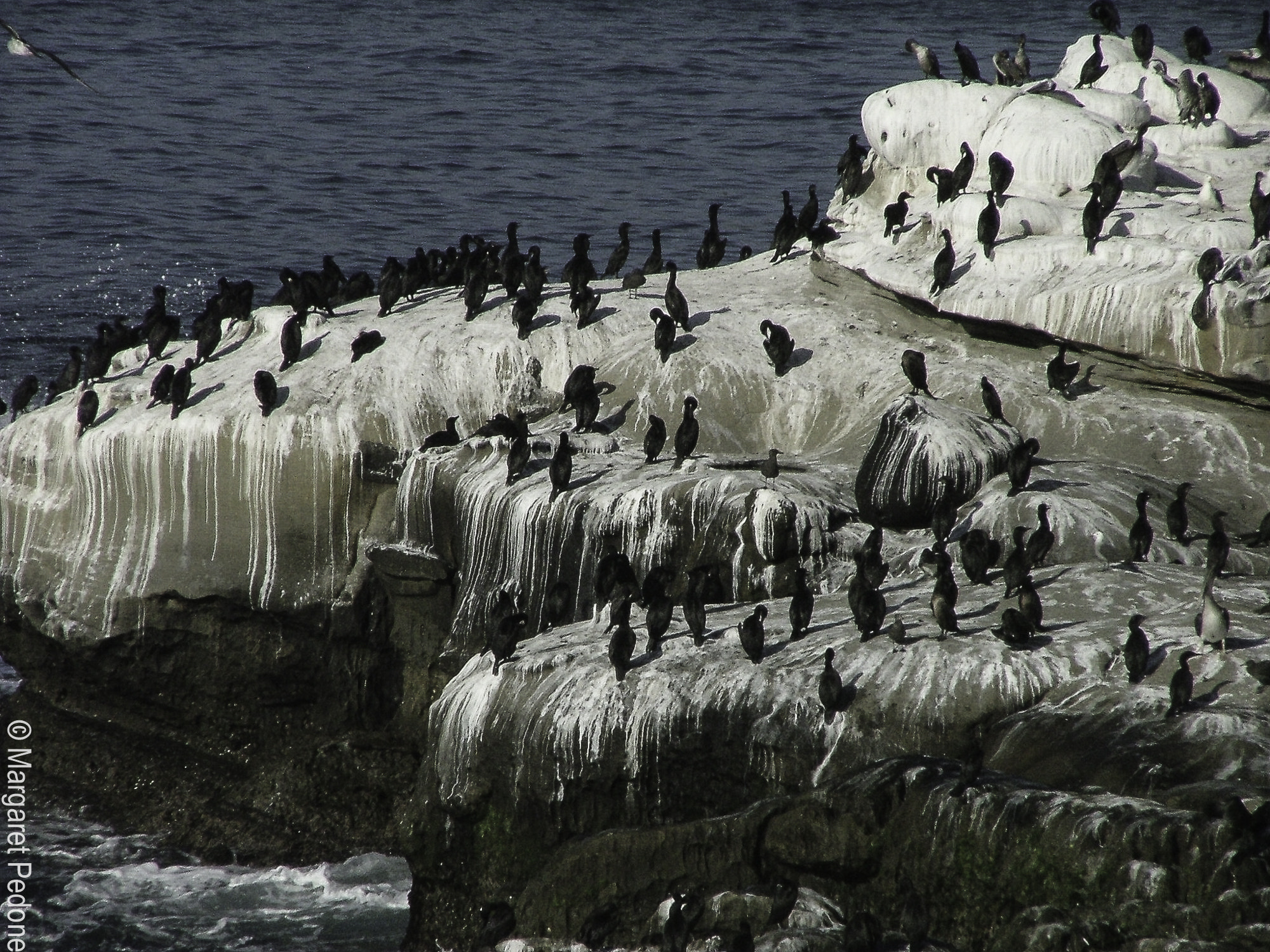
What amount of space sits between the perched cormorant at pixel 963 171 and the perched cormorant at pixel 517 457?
5.31 meters

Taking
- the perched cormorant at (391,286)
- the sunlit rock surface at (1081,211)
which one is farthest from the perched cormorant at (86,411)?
the sunlit rock surface at (1081,211)

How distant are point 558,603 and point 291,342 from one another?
4.58 meters

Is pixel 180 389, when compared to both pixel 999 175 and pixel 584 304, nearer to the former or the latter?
pixel 584 304

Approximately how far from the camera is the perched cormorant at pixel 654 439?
14.3 m

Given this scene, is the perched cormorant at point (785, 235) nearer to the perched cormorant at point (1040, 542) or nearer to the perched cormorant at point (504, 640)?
the perched cormorant at point (1040, 542)

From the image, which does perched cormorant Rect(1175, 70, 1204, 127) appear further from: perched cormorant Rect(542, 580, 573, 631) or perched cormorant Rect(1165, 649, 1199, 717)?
perched cormorant Rect(1165, 649, 1199, 717)

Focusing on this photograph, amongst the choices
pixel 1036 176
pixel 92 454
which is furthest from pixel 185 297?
pixel 1036 176

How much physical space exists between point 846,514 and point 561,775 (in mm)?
3434

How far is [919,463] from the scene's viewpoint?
1355 centimetres

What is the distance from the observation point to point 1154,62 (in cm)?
1909

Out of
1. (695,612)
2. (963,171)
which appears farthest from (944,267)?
(695,612)

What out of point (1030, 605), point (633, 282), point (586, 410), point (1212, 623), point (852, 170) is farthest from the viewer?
point (852, 170)

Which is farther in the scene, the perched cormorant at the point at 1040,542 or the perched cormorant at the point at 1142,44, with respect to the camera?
the perched cormorant at the point at 1142,44

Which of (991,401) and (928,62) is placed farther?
(928,62)
